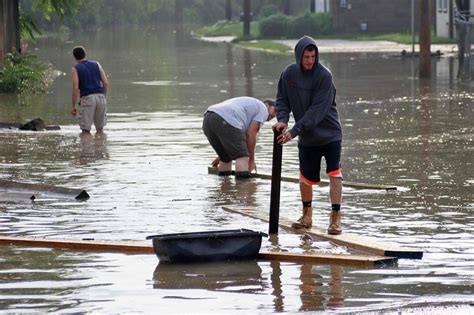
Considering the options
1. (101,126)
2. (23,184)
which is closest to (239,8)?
(101,126)

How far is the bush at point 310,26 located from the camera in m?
75.3

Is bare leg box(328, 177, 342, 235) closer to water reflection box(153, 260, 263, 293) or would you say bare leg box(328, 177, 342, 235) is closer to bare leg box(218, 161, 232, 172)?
water reflection box(153, 260, 263, 293)

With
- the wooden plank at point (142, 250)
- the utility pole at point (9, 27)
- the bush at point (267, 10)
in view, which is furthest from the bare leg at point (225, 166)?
the bush at point (267, 10)

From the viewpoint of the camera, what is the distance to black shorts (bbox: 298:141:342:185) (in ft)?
38.5

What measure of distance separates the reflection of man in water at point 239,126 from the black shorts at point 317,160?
3.78m

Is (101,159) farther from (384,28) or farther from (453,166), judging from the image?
(384,28)

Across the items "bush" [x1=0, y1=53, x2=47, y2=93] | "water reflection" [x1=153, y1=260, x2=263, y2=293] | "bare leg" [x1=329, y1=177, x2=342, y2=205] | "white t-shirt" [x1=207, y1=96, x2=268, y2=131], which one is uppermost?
"white t-shirt" [x1=207, y1=96, x2=268, y2=131]

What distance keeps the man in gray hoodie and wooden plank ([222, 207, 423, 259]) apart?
91 millimetres

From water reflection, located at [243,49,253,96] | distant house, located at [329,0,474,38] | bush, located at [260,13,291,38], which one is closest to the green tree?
water reflection, located at [243,49,253,96]

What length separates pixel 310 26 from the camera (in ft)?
247

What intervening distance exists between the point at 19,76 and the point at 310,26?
4344 cm

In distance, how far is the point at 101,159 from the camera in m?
18.4

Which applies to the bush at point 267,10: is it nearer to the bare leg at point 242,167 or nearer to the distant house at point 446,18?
the distant house at point 446,18

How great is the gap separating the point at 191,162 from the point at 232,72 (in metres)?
25.5
